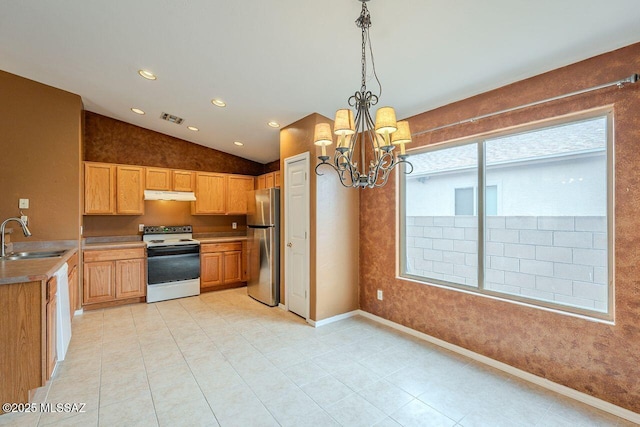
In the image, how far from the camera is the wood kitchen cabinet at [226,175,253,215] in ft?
18.2

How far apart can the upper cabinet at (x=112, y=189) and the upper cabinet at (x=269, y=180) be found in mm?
2015

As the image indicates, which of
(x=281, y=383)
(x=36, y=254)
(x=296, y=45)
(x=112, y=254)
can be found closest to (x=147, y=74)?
(x=296, y=45)

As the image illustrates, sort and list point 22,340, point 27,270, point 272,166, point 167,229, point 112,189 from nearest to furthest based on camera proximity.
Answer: point 22,340
point 27,270
point 112,189
point 167,229
point 272,166

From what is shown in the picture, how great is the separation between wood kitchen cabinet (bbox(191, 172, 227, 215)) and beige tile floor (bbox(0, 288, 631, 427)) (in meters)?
2.33

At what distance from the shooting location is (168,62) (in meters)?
2.81

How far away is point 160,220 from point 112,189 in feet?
3.00

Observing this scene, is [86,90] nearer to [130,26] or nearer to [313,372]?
[130,26]

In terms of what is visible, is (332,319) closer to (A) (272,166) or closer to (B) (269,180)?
(B) (269,180)

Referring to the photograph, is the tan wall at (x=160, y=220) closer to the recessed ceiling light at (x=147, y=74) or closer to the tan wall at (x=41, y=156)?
the tan wall at (x=41, y=156)

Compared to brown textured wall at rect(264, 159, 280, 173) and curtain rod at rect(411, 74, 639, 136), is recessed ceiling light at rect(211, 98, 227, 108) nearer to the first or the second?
brown textured wall at rect(264, 159, 280, 173)

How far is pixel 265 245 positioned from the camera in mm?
4344

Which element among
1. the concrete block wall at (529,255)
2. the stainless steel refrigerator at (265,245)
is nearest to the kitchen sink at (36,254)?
the stainless steel refrigerator at (265,245)

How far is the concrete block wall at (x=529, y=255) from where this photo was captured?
7.19 feet

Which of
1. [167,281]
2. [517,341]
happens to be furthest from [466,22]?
[167,281]
